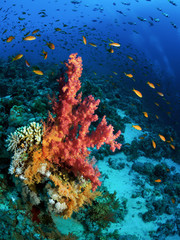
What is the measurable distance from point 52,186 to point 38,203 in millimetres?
461

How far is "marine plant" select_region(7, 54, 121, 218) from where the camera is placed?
3.09 metres

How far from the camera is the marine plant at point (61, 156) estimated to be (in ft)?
10.1

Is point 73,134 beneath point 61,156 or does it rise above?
above

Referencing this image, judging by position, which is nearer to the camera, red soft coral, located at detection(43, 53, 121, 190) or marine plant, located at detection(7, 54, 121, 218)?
marine plant, located at detection(7, 54, 121, 218)

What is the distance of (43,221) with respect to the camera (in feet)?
10.4

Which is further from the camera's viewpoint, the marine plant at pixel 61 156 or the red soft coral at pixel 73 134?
the red soft coral at pixel 73 134

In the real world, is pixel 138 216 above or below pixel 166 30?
below

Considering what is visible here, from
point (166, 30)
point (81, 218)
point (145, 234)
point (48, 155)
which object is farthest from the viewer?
point (166, 30)

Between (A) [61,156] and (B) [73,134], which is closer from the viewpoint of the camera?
(A) [61,156]

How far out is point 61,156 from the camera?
135 inches

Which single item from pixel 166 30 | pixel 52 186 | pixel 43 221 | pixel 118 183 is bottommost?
pixel 118 183

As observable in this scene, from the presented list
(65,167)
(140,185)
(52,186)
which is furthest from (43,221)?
(140,185)

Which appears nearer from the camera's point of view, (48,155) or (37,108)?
(48,155)

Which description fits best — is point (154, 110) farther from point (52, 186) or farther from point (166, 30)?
point (166, 30)
